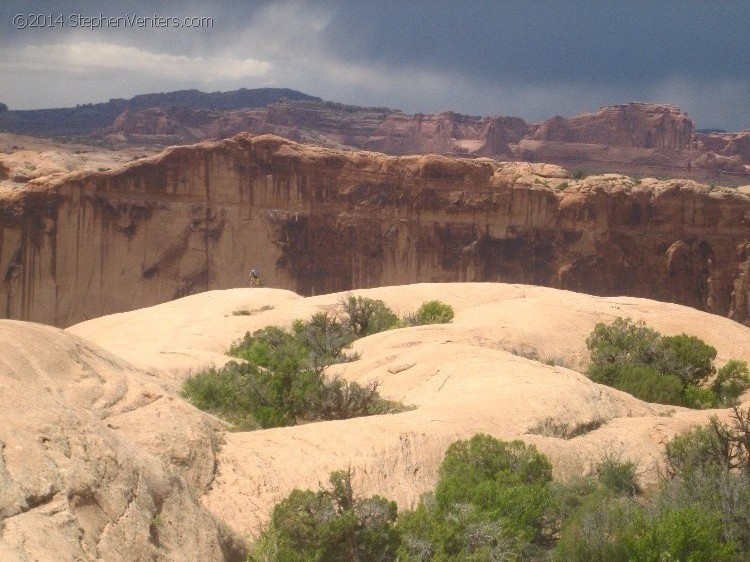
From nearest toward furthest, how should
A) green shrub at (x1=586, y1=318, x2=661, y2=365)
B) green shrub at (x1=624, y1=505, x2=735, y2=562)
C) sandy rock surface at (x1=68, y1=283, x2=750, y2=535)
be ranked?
green shrub at (x1=624, y1=505, x2=735, y2=562), sandy rock surface at (x1=68, y1=283, x2=750, y2=535), green shrub at (x1=586, y1=318, x2=661, y2=365)

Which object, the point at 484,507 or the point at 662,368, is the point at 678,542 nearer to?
the point at 484,507

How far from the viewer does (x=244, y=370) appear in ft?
44.5

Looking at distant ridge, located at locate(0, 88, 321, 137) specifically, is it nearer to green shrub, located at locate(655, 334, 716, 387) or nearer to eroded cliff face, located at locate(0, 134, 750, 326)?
eroded cliff face, located at locate(0, 134, 750, 326)

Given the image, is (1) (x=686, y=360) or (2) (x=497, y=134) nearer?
(1) (x=686, y=360)

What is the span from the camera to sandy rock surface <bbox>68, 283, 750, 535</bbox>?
335 inches

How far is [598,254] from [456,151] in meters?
55.3

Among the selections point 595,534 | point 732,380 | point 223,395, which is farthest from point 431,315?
point 595,534

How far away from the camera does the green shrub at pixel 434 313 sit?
69.9ft

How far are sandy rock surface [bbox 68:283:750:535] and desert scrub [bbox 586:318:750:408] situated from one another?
0.75m

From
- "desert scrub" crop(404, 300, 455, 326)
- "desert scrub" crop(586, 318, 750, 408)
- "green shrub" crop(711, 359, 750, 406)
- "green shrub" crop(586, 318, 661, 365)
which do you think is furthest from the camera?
"desert scrub" crop(404, 300, 455, 326)

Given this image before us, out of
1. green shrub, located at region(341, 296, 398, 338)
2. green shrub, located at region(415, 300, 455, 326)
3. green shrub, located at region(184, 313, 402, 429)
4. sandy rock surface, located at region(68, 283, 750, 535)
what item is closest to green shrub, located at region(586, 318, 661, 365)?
sandy rock surface, located at region(68, 283, 750, 535)

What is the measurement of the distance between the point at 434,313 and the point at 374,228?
818 inches

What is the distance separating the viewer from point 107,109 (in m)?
137

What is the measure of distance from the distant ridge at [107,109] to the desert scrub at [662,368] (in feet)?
289
